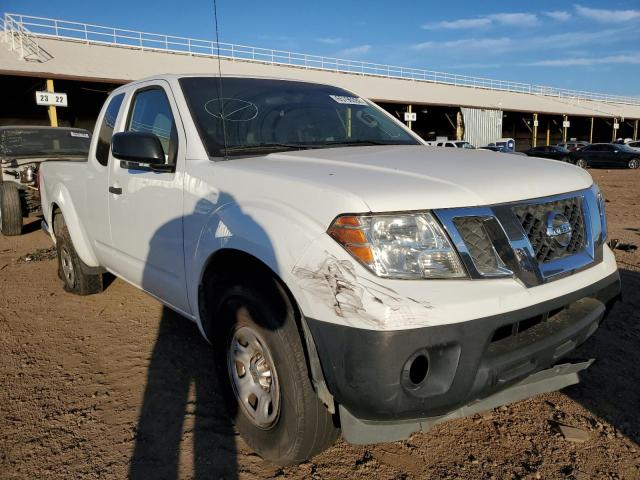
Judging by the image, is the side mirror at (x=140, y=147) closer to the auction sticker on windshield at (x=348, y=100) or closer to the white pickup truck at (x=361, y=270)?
the white pickup truck at (x=361, y=270)

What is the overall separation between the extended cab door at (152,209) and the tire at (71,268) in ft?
3.78

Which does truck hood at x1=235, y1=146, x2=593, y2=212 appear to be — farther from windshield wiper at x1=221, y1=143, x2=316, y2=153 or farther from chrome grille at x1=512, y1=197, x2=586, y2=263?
windshield wiper at x1=221, y1=143, x2=316, y2=153

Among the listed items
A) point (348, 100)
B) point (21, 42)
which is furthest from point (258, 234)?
point (21, 42)

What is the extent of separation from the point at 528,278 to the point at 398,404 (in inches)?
28.2

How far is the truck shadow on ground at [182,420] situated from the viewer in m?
2.41

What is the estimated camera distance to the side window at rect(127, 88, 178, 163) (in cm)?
300

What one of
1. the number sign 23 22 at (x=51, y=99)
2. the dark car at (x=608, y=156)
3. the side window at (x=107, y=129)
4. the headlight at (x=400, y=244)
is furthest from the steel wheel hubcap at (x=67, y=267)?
the dark car at (x=608, y=156)

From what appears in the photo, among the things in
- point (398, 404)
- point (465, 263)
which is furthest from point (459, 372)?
point (465, 263)

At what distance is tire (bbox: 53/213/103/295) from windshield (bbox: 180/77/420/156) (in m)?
2.39

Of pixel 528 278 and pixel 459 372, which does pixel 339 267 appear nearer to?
pixel 459 372

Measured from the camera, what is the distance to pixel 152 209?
3.06 metres

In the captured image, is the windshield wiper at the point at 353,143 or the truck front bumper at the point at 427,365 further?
the windshield wiper at the point at 353,143

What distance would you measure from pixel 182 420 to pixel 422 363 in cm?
160

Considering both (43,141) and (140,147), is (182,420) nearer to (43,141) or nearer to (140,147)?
(140,147)
